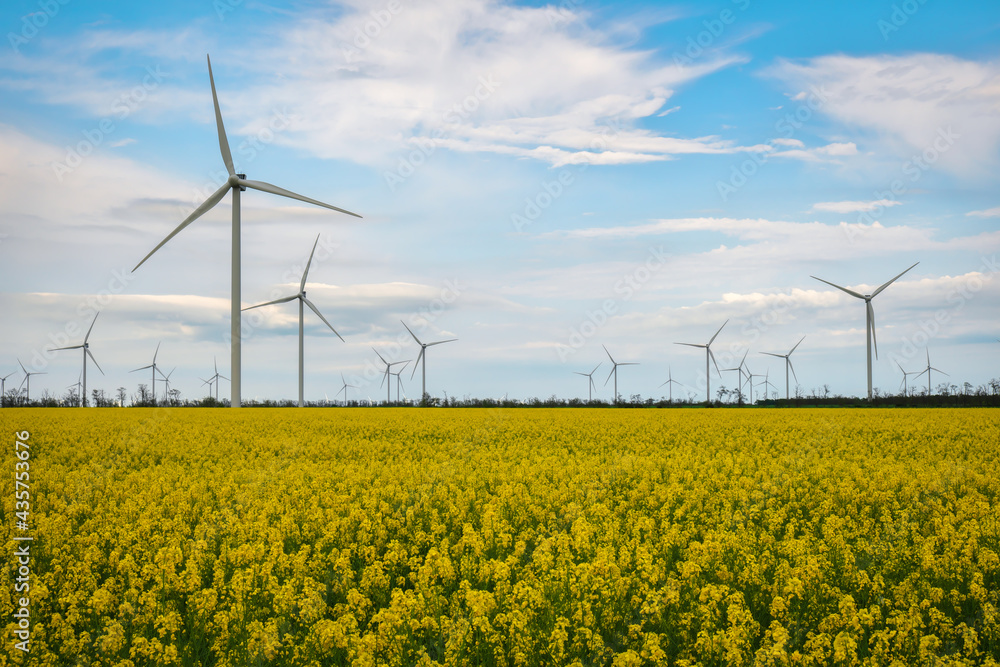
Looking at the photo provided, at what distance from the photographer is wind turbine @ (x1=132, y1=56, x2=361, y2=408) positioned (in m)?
42.4

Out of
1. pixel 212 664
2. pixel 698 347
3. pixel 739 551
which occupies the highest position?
pixel 698 347

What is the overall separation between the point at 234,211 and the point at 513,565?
4131 centimetres

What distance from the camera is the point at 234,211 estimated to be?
4469cm

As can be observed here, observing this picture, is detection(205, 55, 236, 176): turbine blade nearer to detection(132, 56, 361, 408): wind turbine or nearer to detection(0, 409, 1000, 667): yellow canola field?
detection(132, 56, 361, 408): wind turbine

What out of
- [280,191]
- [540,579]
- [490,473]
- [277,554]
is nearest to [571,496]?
[490,473]

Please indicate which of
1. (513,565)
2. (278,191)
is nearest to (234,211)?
(278,191)

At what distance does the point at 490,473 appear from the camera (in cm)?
1473

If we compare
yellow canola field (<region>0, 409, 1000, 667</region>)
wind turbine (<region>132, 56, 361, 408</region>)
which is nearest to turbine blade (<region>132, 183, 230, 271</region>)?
wind turbine (<region>132, 56, 361, 408</region>)

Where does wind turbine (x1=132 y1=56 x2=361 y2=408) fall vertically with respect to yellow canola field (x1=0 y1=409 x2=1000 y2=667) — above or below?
above

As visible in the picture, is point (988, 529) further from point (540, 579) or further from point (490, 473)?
point (490, 473)

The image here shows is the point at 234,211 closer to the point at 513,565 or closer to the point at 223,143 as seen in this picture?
the point at 223,143

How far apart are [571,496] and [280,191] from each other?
37516mm

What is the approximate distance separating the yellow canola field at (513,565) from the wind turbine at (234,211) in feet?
86.7

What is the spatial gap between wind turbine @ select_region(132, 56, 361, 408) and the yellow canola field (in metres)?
26.4
